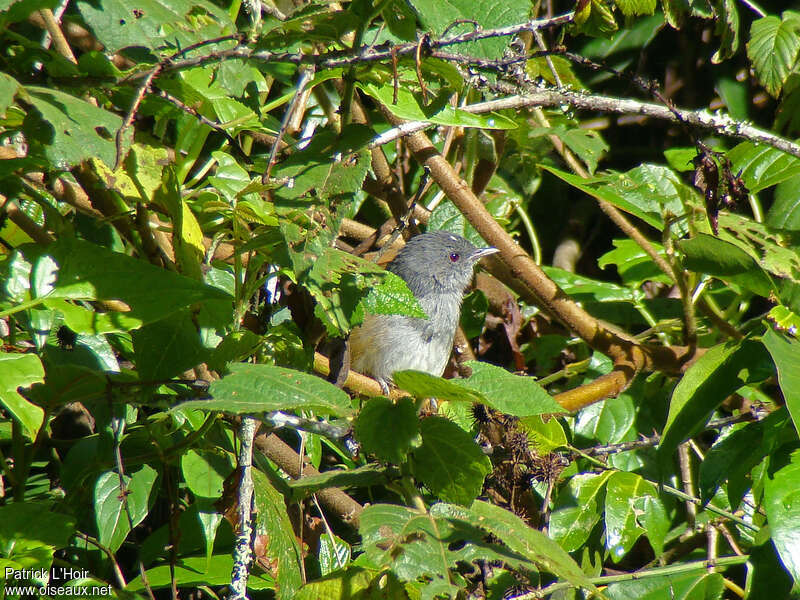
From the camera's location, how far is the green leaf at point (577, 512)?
285 centimetres

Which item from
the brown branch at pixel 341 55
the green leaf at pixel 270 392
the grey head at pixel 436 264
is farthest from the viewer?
the grey head at pixel 436 264

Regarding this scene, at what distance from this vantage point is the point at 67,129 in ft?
5.80

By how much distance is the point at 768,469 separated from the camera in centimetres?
237

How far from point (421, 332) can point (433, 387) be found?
273 centimetres

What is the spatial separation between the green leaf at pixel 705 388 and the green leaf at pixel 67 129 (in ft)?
5.76

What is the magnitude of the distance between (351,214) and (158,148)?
132 cm

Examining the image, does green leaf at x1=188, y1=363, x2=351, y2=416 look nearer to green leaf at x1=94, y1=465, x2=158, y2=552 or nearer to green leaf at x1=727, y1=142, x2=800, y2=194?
green leaf at x1=94, y1=465, x2=158, y2=552

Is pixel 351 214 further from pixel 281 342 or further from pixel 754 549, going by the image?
pixel 754 549

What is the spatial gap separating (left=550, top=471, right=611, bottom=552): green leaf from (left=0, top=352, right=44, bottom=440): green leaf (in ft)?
5.99

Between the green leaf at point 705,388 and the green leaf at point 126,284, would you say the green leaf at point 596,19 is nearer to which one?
the green leaf at point 705,388

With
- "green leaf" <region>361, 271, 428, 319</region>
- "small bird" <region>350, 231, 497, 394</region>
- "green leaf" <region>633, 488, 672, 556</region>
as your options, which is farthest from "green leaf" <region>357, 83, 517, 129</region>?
"small bird" <region>350, 231, 497, 394</region>

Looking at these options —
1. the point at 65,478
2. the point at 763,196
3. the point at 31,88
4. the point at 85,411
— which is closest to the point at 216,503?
the point at 65,478

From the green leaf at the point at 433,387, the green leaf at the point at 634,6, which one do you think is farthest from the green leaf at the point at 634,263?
the green leaf at the point at 433,387

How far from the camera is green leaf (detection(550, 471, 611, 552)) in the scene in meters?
2.85
